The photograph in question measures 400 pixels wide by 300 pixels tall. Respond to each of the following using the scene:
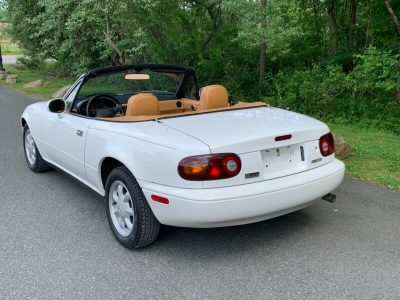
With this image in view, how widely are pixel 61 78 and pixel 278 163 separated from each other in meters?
23.4

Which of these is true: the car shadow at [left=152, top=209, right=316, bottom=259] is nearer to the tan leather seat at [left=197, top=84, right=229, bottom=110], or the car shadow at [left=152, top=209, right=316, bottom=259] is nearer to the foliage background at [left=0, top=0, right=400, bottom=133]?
the tan leather seat at [left=197, top=84, right=229, bottom=110]

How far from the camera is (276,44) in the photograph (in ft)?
32.6

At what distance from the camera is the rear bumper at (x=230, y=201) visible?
3326 millimetres

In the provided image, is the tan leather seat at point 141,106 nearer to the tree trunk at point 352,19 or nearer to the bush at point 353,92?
the bush at point 353,92

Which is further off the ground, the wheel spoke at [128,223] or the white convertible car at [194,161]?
the white convertible car at [194,161]

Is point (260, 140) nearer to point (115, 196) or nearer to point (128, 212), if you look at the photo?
point (128, 212)

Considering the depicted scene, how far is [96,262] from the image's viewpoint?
3.67 m

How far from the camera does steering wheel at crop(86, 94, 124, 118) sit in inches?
186

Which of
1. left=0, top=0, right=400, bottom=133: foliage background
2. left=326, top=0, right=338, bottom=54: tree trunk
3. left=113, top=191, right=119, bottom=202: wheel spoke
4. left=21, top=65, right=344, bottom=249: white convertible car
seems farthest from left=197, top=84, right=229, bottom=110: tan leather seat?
left=326, top=0, right=338, bottom=54: tree trunk

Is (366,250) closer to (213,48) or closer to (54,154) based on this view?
(54,154)

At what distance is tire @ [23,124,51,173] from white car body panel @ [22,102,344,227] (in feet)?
6.77

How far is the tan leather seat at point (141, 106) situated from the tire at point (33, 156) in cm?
240

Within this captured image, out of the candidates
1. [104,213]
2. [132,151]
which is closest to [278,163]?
[132,151]

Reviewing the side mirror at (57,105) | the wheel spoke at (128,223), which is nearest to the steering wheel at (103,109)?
the side mirror at (57,105)
